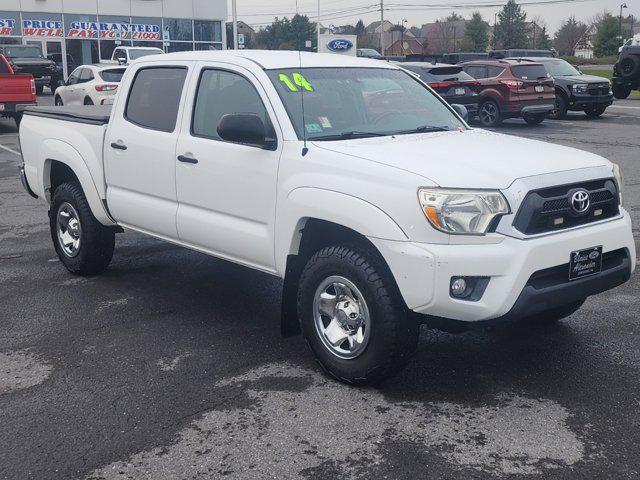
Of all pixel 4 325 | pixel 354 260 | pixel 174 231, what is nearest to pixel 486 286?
pixel 354 260

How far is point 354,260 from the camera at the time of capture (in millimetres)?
4523

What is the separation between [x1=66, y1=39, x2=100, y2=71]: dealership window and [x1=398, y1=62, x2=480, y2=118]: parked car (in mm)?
29433

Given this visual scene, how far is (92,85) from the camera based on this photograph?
22.1m

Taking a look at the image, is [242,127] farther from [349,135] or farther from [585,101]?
[585,101]

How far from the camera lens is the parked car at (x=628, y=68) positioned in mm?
28359

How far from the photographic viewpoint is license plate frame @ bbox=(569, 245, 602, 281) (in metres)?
4.49

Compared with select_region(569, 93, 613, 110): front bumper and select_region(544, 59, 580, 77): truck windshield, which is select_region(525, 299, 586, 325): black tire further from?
select_region(544, 59, 580, 77): truck windshield

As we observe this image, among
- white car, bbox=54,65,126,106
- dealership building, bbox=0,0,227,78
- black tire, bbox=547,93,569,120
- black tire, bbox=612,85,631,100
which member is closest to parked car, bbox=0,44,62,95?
dealership building, bbox=0,0,227,78

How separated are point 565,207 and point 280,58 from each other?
2.24 meters

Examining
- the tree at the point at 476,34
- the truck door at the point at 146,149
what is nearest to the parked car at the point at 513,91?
the truck door at the point at 146,149

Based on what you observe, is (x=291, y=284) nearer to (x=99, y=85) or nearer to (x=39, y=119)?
(x=39, y=119)

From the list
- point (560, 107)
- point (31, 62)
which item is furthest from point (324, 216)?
point (31, 62)

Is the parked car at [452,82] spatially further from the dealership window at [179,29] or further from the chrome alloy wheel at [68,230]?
the dealership window at [179,29]

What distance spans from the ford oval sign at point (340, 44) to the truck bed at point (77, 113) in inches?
1323
